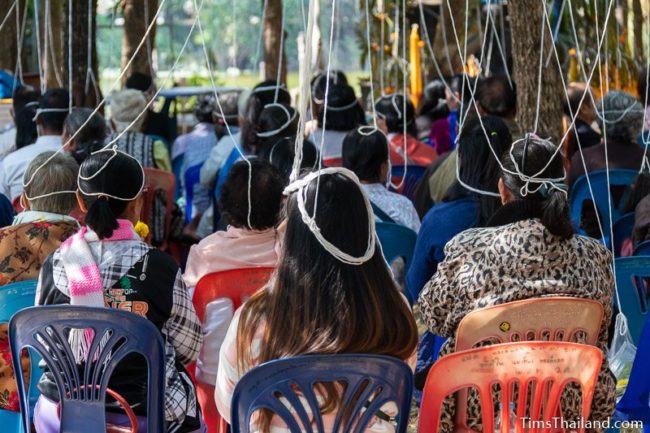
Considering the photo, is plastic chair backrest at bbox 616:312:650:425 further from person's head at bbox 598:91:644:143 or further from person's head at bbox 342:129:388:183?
person's head at bbox 598:91:644:143

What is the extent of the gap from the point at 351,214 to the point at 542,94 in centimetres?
392

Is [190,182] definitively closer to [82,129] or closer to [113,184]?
[82,129]

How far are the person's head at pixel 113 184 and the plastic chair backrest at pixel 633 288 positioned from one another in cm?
167

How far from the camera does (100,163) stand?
3188 millimetres

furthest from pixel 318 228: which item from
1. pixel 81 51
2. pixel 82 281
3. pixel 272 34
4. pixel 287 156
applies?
pixel 272 34

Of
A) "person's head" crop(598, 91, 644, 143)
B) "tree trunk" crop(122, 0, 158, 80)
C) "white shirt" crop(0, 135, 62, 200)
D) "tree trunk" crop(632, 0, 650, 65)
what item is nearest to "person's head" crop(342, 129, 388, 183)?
"person's head" crop(598, 91, 644, 143)

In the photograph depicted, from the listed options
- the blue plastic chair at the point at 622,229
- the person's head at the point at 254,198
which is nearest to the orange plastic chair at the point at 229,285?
the person's head at the point at 254,198

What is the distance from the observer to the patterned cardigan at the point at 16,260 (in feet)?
11.3

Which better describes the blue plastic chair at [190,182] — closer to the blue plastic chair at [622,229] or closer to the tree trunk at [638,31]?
the blue plastic chair at [622,229]

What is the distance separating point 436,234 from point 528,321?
46.2 inches

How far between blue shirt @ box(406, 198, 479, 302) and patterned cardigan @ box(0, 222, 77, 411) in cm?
127

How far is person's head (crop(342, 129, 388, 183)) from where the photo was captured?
4559 mm

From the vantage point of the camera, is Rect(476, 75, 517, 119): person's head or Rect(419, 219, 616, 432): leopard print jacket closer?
Rect(419, 219, 616, 432): leopard print jacket

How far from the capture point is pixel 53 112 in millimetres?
5887
